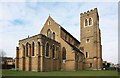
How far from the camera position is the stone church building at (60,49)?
35625 millimetres

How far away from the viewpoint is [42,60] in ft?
115

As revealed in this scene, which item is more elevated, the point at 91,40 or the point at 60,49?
the point at 91,40

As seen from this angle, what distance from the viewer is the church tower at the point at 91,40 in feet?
170

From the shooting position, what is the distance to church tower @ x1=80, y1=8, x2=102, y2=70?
51.8m

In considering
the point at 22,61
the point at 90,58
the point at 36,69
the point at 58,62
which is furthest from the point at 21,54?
the point at 90,58

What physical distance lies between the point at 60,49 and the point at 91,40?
1217 centimetres

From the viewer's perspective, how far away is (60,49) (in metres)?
45.5

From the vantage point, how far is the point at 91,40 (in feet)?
174

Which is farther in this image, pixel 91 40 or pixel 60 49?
pixel 91 40

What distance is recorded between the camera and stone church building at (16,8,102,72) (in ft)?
117

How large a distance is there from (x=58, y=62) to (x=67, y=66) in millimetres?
3330

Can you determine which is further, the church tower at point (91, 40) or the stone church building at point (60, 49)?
the church tower at point (91, 40)

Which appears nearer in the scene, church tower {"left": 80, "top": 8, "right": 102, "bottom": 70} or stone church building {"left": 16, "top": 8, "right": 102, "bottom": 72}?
stone church building {"left": 16, "top": 8, "right": 102, "bottom": 72}

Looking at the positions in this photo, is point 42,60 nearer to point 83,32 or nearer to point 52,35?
point 52,35
